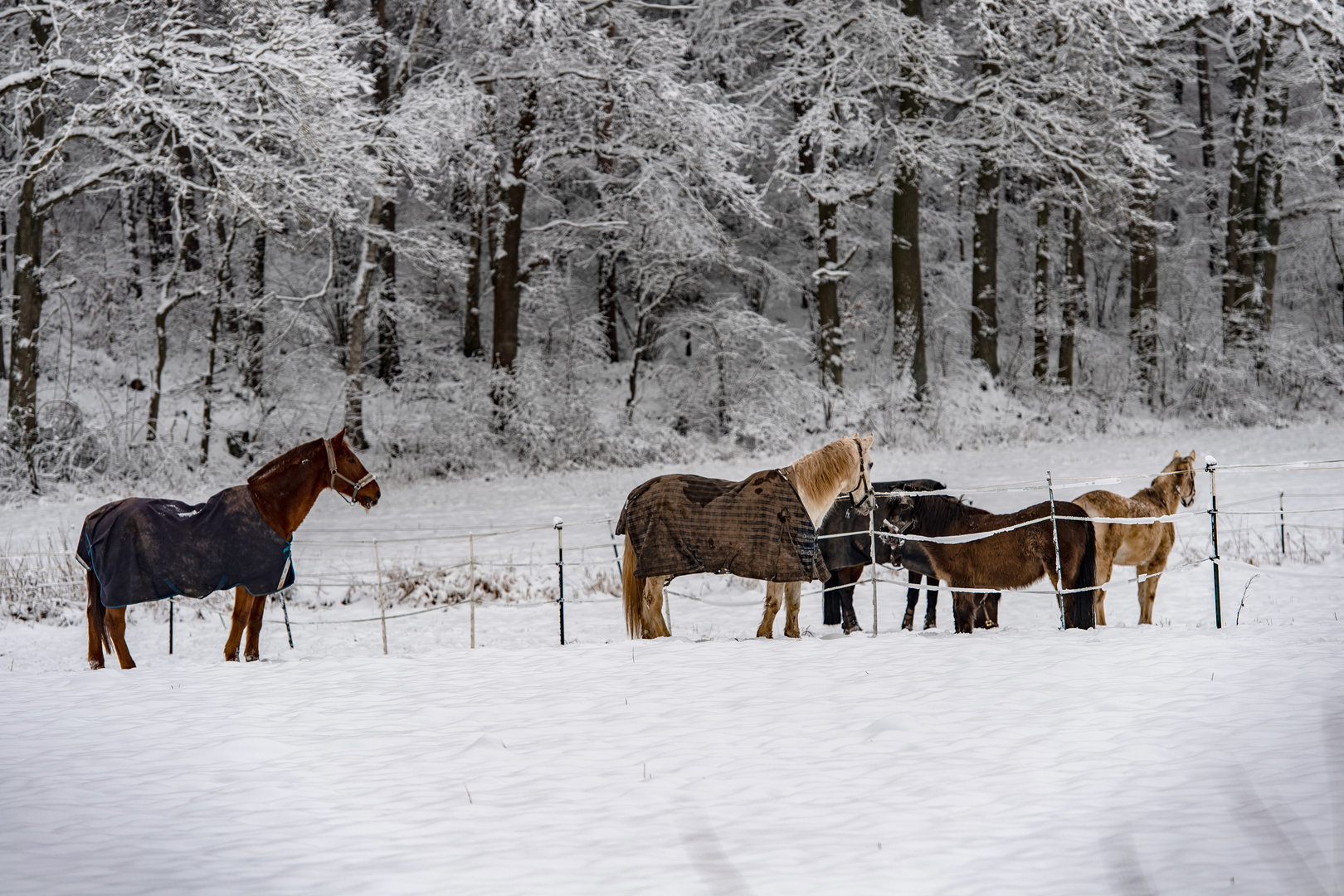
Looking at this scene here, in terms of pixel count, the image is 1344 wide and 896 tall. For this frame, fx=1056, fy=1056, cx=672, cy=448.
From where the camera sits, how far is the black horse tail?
8125mm

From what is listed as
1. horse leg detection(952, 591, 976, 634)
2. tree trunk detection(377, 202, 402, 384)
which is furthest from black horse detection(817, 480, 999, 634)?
tree trunk detection(377, 202, 402, 384)

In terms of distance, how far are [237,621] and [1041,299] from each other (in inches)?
710

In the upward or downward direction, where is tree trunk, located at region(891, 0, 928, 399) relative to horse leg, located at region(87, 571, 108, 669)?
upward

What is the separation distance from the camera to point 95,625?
805 centimetres

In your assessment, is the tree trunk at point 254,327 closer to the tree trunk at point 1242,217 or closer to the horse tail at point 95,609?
the horse tail at point 95,609

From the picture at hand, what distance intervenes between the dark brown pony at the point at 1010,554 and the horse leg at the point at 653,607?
2.16 meters

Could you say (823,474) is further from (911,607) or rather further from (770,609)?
(911,607)

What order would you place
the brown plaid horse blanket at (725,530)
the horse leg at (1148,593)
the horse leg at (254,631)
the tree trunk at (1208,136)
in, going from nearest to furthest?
the brown plaid horse blanket at (725,530)
the horse leg at (254,631)
the horse leg at (1148,593)
the tree trunk at (1208,136)

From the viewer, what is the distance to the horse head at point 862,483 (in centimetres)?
823

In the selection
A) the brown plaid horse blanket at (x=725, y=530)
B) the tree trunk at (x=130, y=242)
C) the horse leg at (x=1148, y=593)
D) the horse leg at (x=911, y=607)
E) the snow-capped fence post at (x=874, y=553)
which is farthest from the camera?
the tree trunk at (x=130, y=242)

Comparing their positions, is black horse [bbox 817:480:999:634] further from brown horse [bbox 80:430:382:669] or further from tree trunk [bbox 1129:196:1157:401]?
tree trunk [bbox 1129:196:1157:401]

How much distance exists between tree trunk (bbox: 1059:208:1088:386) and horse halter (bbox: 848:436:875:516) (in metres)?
14.7

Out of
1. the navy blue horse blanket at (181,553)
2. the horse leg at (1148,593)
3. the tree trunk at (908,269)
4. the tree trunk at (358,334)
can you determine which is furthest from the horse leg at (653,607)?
the tree trunk at (908,269)

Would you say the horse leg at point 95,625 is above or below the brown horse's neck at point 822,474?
below
